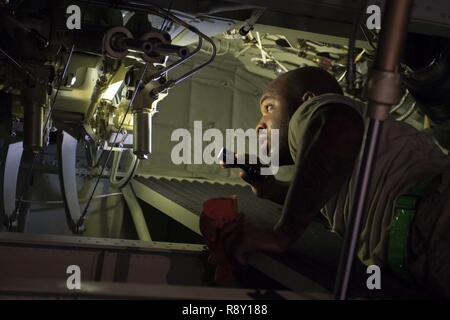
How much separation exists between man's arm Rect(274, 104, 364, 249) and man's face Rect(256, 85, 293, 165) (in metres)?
0.44

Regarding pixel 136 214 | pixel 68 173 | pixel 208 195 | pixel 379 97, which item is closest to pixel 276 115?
pixel 208 195

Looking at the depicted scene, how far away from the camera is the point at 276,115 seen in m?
1.60

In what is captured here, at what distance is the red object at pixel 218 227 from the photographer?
1227 millimetres

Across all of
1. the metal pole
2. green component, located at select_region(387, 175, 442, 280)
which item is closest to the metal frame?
green component, located at select_region(387, 175, 442, 280)

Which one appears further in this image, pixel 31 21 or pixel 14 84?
pixel 14 84

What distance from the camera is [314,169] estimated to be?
3.65 ft

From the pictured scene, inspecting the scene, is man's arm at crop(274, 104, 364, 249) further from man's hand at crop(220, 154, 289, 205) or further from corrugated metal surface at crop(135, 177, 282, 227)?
man's hand at crop(220, 154, 289, 205)

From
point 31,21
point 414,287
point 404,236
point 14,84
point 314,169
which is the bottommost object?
point 414,287

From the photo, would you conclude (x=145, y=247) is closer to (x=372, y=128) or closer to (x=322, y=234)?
(x=322, y=234)

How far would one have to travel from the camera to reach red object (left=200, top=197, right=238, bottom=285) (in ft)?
4.02

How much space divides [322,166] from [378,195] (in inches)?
9.9

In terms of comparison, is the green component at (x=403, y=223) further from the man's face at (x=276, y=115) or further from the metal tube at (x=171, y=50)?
the metal tube at (x=171, y=50)
